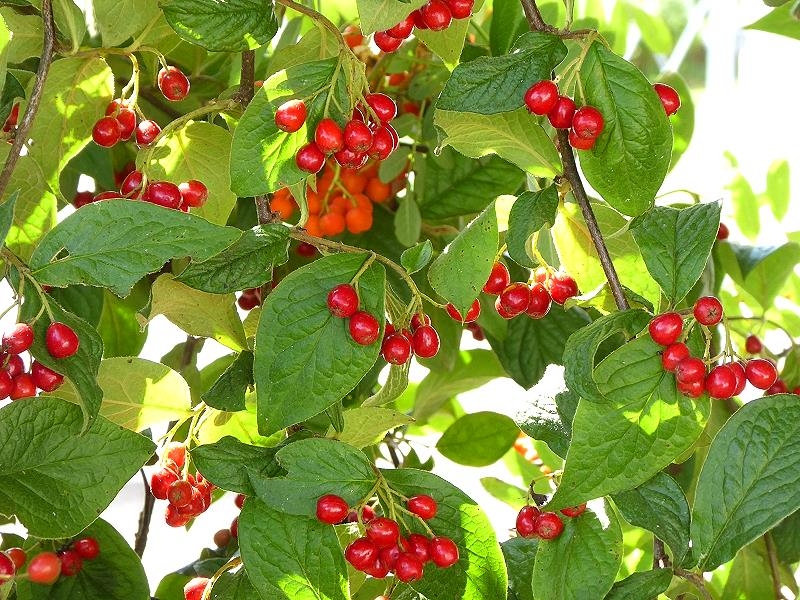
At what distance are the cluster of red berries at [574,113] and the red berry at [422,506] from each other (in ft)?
0.54

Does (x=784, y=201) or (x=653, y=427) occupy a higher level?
(x=653, y=427)

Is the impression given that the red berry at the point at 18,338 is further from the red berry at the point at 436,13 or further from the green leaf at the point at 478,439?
the green leaf at the point at 478,439

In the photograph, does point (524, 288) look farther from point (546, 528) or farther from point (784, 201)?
point (784, 201)

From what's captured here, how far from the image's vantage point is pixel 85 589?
568 mm

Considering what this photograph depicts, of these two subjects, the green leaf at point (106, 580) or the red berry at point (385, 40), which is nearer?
the red berry at point (385, 40)

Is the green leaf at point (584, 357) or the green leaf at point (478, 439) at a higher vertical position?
the green leaf at point (584, 357)

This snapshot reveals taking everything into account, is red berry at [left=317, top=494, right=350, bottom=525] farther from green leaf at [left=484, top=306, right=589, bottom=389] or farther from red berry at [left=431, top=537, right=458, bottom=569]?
green leaf at [left=484, top=306, right=589, bottom=389]

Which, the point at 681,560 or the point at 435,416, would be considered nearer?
the point at 681,560

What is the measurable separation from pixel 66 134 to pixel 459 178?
0.95ft

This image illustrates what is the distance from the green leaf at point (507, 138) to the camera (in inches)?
19.3

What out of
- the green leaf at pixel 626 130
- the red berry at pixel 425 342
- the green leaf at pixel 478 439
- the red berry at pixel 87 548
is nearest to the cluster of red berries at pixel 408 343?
the red berry at pixel 425 342

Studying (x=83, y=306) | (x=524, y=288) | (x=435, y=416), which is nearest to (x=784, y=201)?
(x=435, y=416)

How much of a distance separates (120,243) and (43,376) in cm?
6

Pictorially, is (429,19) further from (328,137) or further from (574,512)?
(574,512)
